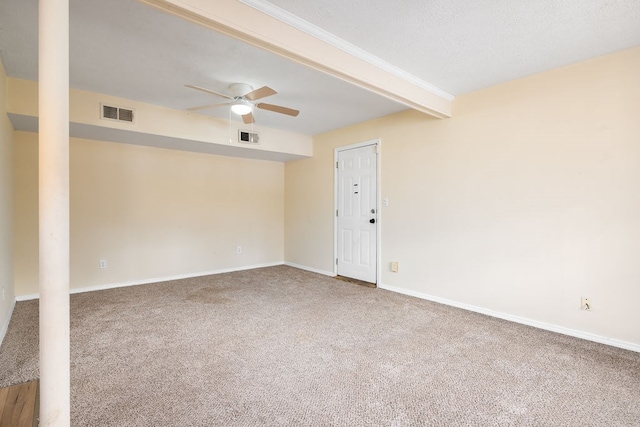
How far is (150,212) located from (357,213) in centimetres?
316

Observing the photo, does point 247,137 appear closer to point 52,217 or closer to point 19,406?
point 52,217

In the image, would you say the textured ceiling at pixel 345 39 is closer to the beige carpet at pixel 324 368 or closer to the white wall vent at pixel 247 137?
the white wall vent at pixel 247 137

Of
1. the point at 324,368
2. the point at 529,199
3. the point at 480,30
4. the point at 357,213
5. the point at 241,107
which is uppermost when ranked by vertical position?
the point at 480,30

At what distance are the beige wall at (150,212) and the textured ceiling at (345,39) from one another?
126 cm

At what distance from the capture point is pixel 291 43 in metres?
2.09

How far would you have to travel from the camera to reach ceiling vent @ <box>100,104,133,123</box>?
11.2ft

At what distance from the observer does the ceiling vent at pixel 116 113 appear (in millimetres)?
3399

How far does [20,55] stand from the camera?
2.54 metres

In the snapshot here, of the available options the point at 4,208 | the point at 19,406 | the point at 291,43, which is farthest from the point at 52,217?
the point at 4,208

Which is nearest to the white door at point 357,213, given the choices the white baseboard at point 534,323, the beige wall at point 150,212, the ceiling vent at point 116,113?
the white baseboard at point 534,323

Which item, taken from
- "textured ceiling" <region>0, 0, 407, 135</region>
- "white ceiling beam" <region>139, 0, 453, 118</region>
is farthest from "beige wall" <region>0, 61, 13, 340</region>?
"white ceiling beam" <region>139, 0, 453, 118</region>

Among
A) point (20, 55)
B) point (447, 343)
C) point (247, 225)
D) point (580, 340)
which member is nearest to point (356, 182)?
point (247, 225)

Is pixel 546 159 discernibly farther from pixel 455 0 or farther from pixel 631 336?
pixel 455 0

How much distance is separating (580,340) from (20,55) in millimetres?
5412
